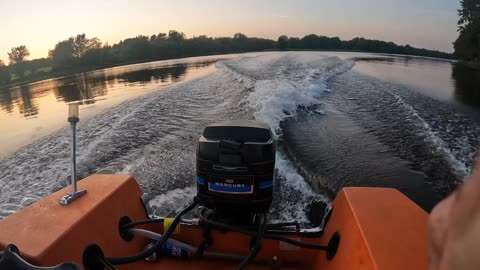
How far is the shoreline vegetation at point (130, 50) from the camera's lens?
20516mm

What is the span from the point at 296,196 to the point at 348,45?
63.3ft

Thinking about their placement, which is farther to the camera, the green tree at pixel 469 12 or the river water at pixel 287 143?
the green tree at pixel 469 12

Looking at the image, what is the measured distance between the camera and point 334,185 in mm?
3469

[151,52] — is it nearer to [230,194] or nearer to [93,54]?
[93,54]

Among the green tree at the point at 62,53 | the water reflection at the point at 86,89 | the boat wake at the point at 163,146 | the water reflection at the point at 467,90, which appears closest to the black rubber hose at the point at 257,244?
the boat wake at the point at 163,146

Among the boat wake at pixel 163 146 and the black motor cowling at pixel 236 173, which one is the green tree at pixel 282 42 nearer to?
the boat wake at pixel 163 146

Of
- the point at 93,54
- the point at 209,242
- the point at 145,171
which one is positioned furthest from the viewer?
the point at 93,54

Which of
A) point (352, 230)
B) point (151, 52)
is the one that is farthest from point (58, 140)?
point (151, 52)

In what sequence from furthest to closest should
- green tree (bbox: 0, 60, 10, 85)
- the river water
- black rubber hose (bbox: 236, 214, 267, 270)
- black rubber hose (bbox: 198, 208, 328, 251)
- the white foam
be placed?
green tree (bbox: 0, 60, 10, 85) < the white foam < the river water < black rubber hose (bbox: 198, 208, 328, 251) < black rubber hose (bbox: 236, 214, 267, 270)

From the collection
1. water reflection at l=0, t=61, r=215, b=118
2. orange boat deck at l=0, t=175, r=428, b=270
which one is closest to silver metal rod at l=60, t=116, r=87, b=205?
orange boat deck at l=0, t=175, r=428, b=270

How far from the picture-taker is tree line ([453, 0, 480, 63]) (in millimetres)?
28875

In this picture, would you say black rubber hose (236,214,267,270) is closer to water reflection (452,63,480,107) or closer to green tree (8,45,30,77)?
water reflection (452,63,480,107)

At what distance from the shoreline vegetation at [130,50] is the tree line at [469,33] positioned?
10.4m

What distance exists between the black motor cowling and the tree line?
109 feet
